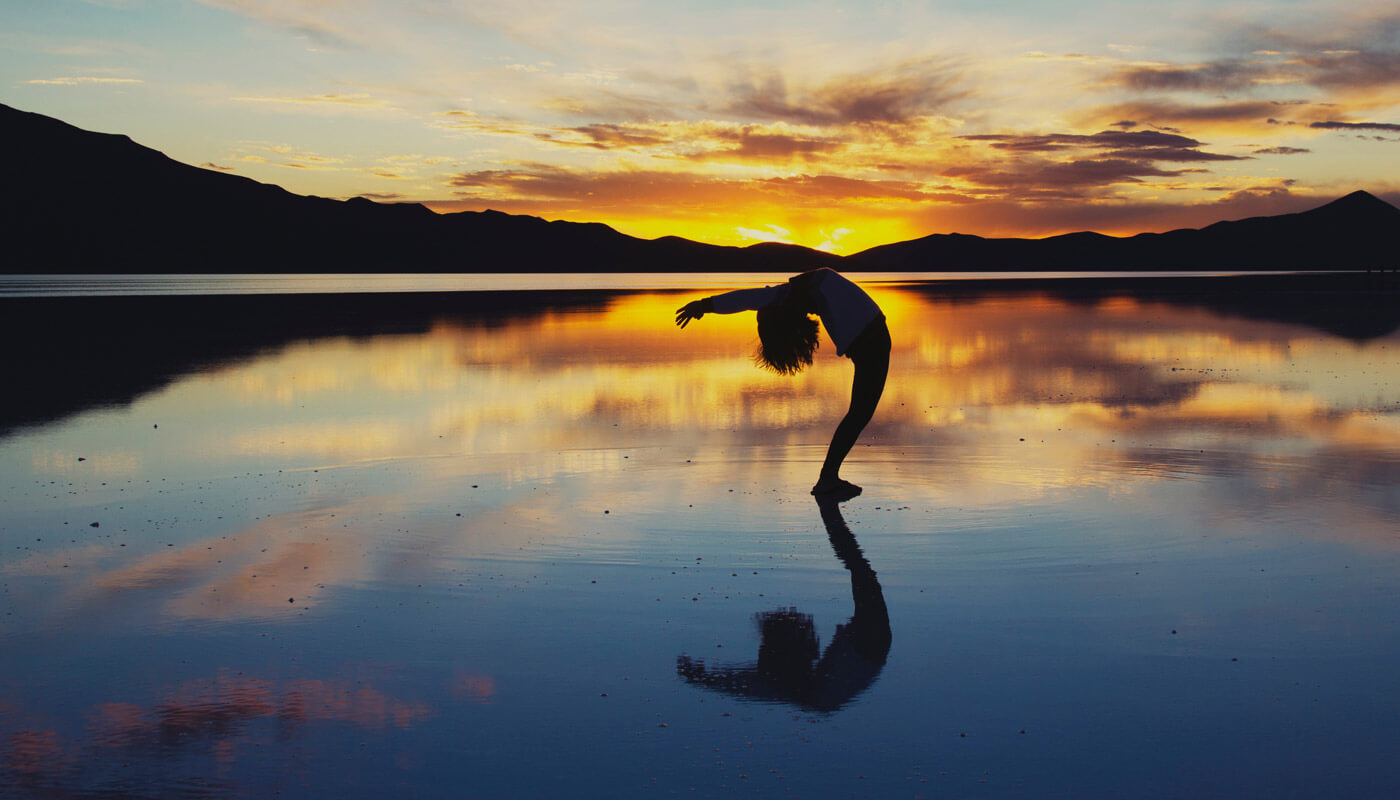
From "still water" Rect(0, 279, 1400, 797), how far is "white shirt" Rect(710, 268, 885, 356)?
1.40 m

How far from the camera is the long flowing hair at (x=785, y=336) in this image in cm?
936

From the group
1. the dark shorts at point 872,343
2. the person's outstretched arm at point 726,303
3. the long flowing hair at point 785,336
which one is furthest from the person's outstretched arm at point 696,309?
the dark shorts at point 872,343

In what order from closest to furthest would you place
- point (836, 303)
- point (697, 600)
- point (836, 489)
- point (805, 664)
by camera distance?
1. point (805, 664)
2. point (697, 600)
3. point (836, 489)
4. point (836, 303)

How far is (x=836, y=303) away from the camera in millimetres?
9312

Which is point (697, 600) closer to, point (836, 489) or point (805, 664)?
point (805, 664)

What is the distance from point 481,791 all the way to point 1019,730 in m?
2.17

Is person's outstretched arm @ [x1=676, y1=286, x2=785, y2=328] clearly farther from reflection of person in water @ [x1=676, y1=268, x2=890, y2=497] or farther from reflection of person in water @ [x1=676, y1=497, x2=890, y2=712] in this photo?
reflection of person in water @ [x1=676, y1=497, x2=890, y2=712]

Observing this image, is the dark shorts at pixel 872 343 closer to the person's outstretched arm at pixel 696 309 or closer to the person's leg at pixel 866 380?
the person's leg at pixel 866 380

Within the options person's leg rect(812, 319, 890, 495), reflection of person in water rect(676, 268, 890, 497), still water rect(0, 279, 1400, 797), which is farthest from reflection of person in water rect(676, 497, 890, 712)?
reflection of person in water rect(676, 268, 890, 497)

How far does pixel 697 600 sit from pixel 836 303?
4063 mm

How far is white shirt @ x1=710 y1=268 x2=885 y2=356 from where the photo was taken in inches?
361

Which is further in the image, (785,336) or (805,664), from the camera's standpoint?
(785,336)

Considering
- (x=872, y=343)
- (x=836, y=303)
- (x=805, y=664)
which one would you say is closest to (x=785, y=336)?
(x=836, y=303)

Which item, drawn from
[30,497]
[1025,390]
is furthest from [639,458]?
[1025,390]
